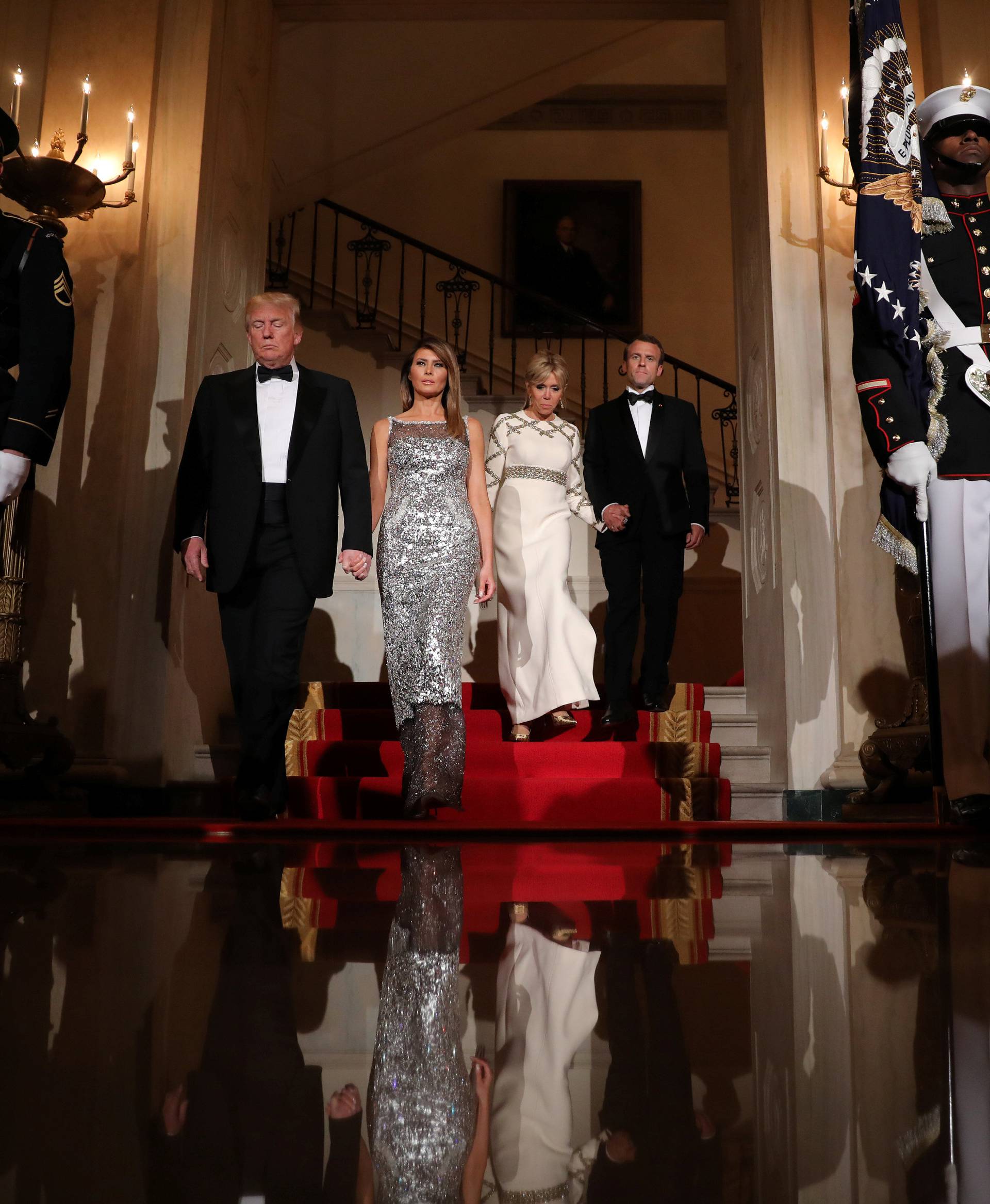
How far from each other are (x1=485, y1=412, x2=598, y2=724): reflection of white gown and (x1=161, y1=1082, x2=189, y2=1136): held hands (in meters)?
3.74

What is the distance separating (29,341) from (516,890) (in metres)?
2.43

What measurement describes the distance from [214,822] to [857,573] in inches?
105

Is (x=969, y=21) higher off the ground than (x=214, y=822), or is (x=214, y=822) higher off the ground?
(x=969, y=21)

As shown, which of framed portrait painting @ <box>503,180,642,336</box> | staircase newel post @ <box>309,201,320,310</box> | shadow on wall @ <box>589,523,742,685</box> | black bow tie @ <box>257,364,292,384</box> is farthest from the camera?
framed portrait painting @ <box>503,180,642,336</box>

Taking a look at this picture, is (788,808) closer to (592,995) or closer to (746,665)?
(746,665)

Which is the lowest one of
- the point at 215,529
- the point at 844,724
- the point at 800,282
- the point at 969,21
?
the point at 844,724

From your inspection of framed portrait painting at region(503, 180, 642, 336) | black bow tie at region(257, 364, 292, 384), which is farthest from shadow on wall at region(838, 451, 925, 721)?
framed portrait painting at region(503, 180, 642, 336)

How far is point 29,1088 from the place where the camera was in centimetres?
75

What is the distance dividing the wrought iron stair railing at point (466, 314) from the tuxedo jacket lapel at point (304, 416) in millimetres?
5325

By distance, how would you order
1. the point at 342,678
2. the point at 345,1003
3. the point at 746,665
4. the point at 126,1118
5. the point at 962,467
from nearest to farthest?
the point at 126,1118, the point at 345,1003, the point at 962,467, the point at 746,665, the point at 342,678

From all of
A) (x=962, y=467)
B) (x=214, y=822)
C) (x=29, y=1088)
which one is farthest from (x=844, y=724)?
(x=29, y=1088)

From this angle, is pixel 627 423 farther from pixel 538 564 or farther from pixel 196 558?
pixel 196 558

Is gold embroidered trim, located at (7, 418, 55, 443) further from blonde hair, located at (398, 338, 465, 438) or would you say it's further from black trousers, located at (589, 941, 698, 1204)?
black trousers, located at (589, 941, 698, 1204)

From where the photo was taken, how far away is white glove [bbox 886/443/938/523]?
10.1ft
